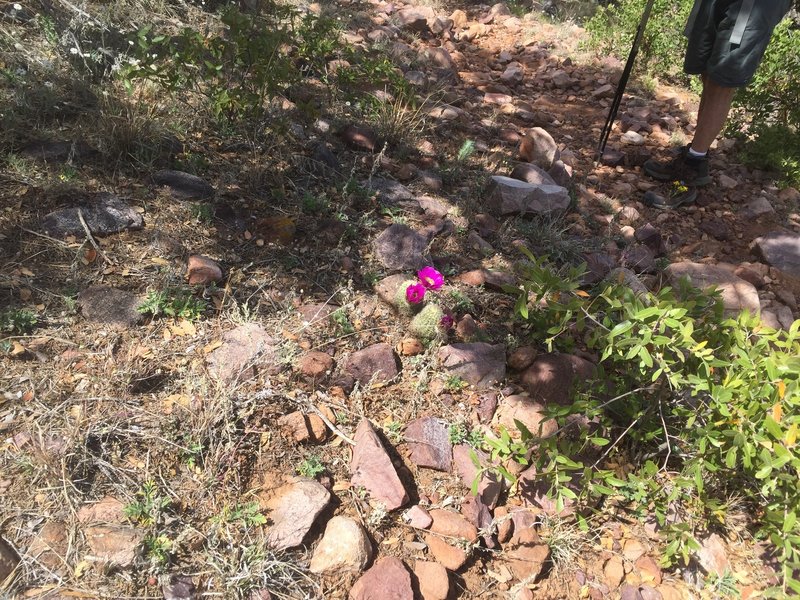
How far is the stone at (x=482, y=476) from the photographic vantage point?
1.95m

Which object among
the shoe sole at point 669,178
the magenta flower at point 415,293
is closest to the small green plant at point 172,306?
the magenta flower at point 415,293

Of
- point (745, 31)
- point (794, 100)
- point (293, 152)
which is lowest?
point (293, 152)

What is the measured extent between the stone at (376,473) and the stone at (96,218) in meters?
1.45

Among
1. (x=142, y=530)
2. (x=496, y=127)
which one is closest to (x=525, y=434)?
(x=142, y=530)

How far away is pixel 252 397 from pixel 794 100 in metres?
4.34

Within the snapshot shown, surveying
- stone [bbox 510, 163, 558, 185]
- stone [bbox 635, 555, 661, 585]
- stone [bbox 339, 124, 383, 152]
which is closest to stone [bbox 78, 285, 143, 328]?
stone [bbox 339, 124, 383, 152]

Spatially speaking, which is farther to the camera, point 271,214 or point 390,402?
point 271,214

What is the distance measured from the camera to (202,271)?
2.37 m

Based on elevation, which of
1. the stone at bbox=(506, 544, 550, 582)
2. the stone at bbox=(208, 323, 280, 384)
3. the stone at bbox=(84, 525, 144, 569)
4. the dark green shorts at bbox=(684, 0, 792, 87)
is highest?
the dark green shorts at bbox=(684, 0, 792, 87)

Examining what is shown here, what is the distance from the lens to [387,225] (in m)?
2.92

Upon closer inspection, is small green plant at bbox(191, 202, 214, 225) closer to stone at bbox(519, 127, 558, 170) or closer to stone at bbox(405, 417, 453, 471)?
stone at bbox(405, 417, 453, 471)

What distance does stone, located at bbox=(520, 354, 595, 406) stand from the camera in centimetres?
225

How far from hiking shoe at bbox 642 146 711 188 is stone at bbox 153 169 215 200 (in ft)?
9.87

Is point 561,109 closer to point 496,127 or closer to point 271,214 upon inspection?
point 496,127
